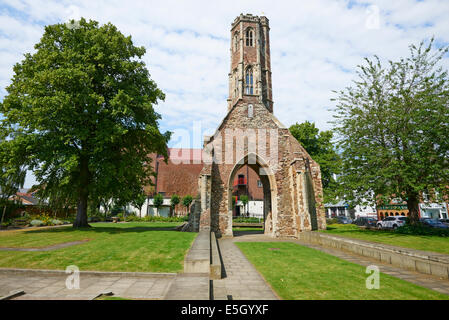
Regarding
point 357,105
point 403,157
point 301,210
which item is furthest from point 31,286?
point 357,105

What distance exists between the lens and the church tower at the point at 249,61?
102ft

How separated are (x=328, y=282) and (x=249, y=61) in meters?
30.6

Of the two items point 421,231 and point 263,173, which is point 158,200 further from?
point 421,231

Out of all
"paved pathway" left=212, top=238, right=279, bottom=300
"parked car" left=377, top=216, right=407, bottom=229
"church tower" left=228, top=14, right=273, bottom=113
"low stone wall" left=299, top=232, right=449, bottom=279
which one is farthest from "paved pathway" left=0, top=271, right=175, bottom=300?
"parked car" left=377, top=216, right=407, bottom=229

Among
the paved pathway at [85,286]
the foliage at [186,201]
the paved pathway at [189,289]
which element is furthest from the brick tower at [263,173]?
the foliage at [186,201]

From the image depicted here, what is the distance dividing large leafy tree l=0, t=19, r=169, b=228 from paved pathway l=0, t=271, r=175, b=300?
882 centimetres

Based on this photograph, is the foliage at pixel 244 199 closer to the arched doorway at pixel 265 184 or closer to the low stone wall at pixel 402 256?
the arched doorway at pixel 265 184

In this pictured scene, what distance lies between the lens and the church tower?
102 ft

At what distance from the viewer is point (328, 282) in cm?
604

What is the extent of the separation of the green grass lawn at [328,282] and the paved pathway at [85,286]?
3021 millimetres

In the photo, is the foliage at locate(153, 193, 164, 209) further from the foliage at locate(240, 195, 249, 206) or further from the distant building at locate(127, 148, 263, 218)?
the foliage at locate(240, 195, 249, 206)

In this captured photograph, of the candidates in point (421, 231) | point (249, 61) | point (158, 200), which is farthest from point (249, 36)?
point (158, 200)
